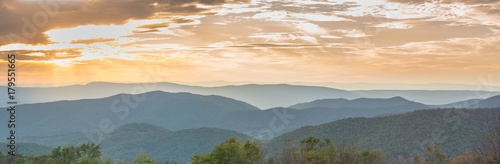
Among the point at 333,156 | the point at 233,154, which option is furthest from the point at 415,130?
the point at 233,154

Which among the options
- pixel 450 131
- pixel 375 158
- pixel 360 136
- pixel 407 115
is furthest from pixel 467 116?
pixel 375 158

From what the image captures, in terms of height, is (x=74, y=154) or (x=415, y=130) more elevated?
(x=74, y=154)

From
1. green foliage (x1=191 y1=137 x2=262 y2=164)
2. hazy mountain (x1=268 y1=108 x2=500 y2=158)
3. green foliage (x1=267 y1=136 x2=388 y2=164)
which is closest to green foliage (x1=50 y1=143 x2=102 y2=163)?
green foliage (x1=191 y1=137 x2=262 y2=164)

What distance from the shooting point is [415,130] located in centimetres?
13825

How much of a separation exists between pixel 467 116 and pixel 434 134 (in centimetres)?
1419

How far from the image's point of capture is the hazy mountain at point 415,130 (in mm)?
114812

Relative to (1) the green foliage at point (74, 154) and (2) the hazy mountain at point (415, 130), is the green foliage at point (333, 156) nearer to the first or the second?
(1) the green foliage at point (74, 154)

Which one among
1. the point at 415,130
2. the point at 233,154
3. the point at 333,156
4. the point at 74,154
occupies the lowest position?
the point at 415,130

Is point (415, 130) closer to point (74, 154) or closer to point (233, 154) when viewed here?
point (74, 154)

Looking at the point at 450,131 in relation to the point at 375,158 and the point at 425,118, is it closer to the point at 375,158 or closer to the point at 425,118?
the point at 425,118

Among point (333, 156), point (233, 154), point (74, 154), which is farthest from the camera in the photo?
point (74, 154)

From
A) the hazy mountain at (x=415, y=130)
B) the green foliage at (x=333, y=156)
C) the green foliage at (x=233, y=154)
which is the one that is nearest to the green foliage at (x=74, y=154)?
the green foliage at (x=233, y=154)

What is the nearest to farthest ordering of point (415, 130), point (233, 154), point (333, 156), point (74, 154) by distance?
point (333, 156) → point (233, 154) → point (74, 154) → point (415, 130)

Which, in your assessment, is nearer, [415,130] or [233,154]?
[233,154]
